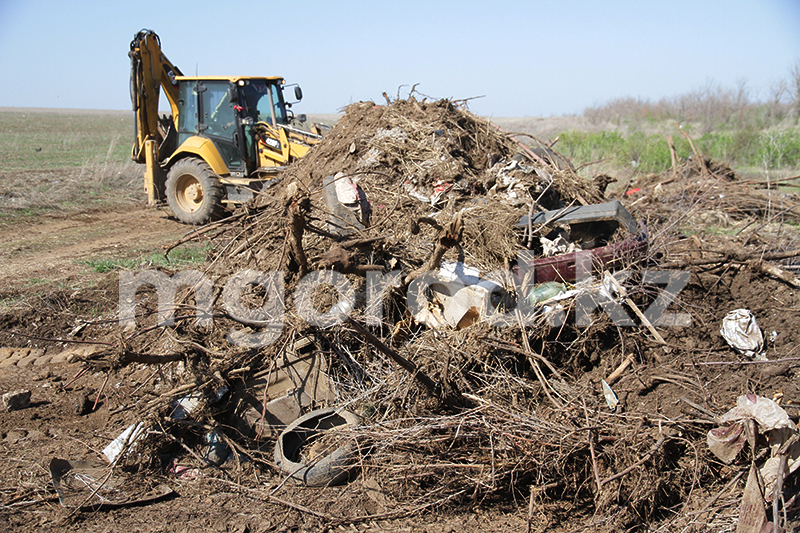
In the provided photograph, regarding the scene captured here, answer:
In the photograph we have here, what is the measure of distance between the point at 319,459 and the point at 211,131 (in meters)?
7.53

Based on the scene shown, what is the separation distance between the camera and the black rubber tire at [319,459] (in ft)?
9.75

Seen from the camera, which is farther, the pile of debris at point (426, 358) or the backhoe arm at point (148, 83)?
the backhoe arm at point (148, 83)

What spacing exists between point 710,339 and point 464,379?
2100 mm

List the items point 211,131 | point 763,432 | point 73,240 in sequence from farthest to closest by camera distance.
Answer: point 211,131, point 73,240, point 763,432

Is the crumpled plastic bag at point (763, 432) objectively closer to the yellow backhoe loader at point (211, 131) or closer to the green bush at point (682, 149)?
the yellow backhoe loader at point (211, 131)

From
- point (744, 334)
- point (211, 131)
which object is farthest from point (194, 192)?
point (744, 334)

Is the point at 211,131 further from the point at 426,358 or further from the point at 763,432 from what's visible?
the point at 763,432

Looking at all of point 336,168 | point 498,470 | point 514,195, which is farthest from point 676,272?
point 336,168

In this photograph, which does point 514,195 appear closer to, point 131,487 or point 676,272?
point 676,272

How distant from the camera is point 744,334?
3.78m

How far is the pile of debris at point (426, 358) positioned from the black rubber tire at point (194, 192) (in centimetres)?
447

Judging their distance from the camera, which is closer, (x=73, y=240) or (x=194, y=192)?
(x=73, y=240)

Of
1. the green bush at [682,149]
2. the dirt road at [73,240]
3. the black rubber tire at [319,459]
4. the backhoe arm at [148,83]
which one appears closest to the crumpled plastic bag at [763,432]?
the black rubber tire at [319,459]

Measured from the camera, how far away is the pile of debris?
2.92 m
